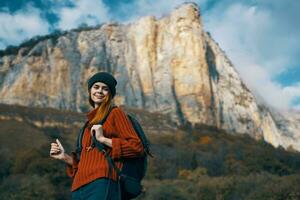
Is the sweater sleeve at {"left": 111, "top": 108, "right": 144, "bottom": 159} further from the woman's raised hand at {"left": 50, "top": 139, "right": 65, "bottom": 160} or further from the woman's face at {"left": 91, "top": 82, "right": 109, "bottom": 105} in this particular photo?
the woman's raised hand at {"left": 50, "top": 139, "right": 65, "bottom": 160}

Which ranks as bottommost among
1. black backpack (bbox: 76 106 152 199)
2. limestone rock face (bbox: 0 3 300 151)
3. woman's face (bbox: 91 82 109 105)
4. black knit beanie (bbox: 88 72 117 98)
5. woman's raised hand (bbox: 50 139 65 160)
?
black backpack (bbox: 76 106 152 199)

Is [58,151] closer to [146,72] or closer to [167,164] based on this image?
[167,164]

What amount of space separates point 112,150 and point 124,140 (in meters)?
0.10

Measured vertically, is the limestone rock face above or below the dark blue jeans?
above

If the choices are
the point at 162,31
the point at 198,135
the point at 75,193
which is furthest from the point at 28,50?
the point at 75,193

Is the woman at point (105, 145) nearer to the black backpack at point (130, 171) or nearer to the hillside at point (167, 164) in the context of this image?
the black backpack at point (130, 171)

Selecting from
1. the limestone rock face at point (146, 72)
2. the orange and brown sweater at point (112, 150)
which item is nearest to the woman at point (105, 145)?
the orange and brown sweater at point (112, 150)

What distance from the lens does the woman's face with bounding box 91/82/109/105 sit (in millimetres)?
3441

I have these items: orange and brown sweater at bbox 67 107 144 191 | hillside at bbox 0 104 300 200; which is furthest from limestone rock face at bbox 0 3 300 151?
orange and brown sweater at bbox 67 107 144 191

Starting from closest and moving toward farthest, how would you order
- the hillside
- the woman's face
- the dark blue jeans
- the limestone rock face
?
1. the dark blue jeans
2. the woman's face
3. the hillside
4. the limestone rock face

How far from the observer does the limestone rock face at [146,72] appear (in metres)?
81.1

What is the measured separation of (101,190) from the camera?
120 inches

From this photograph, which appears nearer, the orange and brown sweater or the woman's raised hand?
the orange and brown sweater

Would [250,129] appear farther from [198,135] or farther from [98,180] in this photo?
[98,180]
